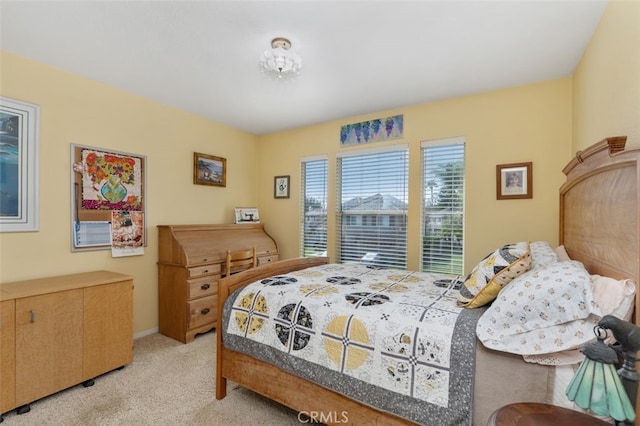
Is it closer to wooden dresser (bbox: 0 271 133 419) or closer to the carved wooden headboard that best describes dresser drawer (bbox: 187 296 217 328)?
wooden dresser (bbox: 0 271 133 419)

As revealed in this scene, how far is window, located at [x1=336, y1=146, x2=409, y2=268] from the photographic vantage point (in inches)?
131

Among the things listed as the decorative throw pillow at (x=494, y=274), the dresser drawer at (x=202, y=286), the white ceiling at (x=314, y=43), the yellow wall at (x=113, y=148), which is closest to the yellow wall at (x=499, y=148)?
the white ceiling at (x=314, y=43)

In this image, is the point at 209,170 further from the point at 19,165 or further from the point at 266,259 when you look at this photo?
the point at 19,165

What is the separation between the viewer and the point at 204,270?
9.92 ft

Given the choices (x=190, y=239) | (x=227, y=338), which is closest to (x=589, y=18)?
(x=227, y=338)

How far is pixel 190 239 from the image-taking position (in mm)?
3098

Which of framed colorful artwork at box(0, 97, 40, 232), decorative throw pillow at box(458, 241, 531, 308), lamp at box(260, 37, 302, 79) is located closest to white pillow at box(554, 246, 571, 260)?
decorative throw pillow at box(458, 241, 531, 308)

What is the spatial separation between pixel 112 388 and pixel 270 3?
2.75 metres

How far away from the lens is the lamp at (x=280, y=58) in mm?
1974

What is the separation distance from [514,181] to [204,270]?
3.06m

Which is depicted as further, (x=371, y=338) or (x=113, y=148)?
(x=113, y=148)

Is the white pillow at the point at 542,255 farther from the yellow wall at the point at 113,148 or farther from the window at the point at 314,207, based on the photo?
the yellow wall at the point at 113,148

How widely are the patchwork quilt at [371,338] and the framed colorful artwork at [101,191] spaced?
64.5 inches

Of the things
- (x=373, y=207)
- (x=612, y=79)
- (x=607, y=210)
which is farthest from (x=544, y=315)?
(x=373, y=207)
